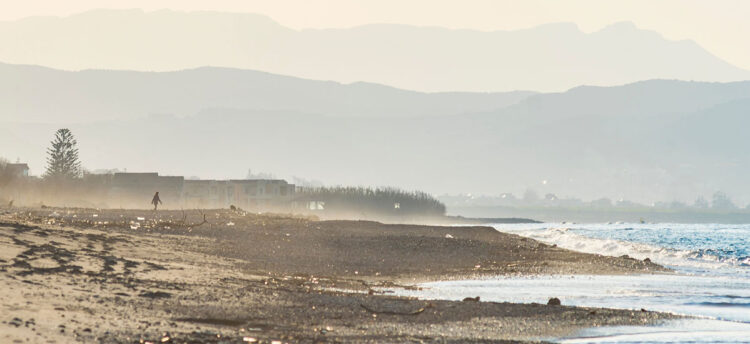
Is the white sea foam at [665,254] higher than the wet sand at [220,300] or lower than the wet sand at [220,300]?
higher

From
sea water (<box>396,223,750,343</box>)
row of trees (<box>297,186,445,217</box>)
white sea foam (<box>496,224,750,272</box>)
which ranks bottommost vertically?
sea water (<box>396,223,750,343</box>)

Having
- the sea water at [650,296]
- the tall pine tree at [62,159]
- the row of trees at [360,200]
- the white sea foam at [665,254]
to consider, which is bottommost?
the sea water at [650,296]

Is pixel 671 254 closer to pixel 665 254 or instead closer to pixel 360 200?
pixel 665 254

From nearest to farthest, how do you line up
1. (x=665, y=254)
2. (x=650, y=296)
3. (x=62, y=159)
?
(x=650, y=296)
(x=665, y=254)
(x=62, y=159)

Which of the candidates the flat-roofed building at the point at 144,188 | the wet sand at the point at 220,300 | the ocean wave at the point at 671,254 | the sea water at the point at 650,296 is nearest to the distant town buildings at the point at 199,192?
the flat-roofed building at the point at 144,188

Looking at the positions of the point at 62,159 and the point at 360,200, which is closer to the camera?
the point at 62,159

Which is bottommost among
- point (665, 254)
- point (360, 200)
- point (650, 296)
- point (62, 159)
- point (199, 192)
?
point (650, 296)

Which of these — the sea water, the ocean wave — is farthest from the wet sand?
the ocean wave

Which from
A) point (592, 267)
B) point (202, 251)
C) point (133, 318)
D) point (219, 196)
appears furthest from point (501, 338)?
point (219, 196)

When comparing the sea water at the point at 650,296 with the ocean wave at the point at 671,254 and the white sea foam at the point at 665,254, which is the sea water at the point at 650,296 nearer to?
the white sea foam at the point at 665,254

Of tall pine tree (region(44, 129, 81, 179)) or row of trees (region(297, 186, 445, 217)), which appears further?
row of trees (region(297, 186, 445, 217))

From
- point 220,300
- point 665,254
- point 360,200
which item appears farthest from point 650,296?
point 360,200

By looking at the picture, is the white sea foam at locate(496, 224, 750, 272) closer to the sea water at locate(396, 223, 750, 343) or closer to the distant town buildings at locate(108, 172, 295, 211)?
the sea water at locate(396, 223, 750, 343)

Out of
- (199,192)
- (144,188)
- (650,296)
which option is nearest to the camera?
(650,296)
